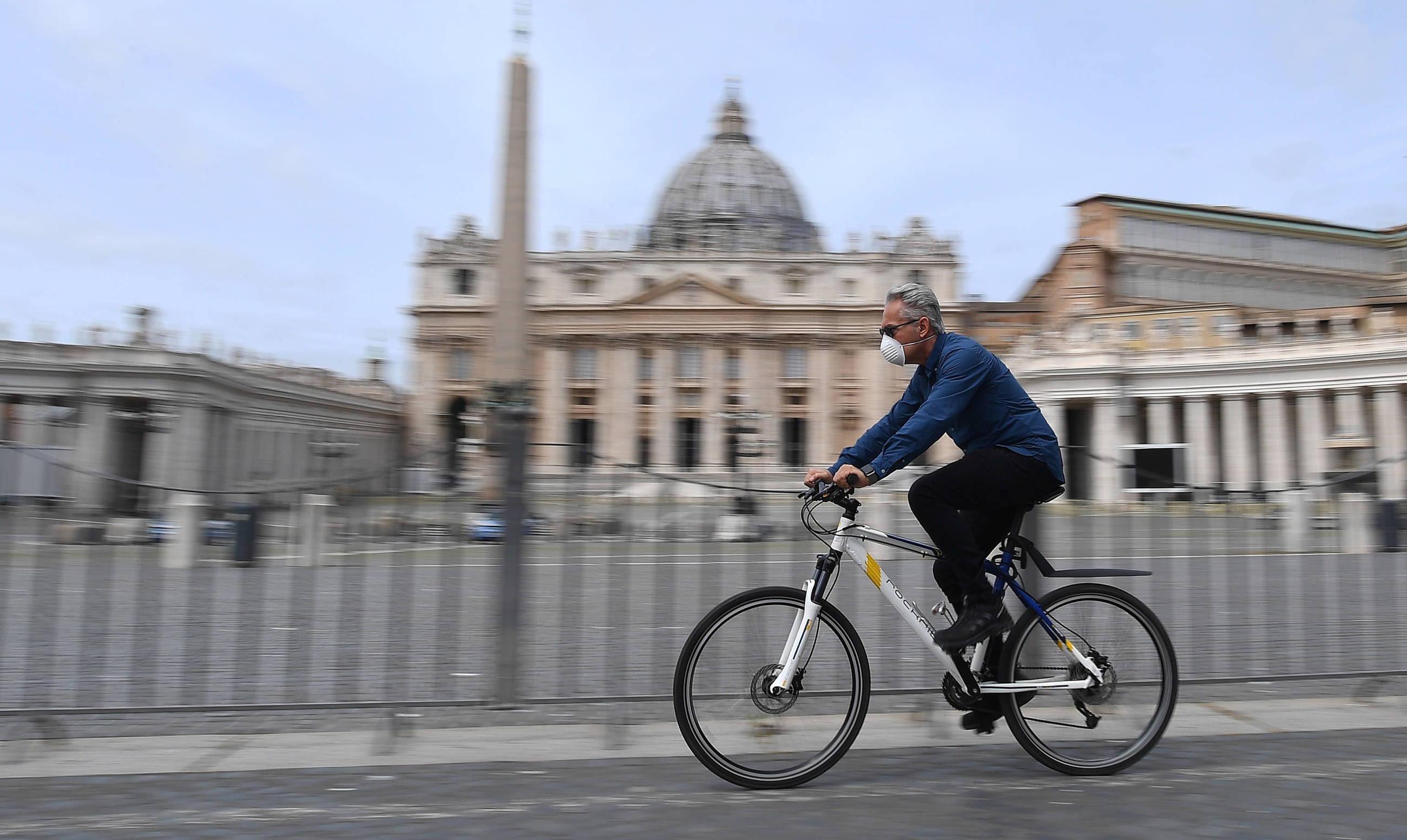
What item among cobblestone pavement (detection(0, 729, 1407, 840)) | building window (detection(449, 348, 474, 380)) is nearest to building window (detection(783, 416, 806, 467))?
building window (detection(449, 348, 474, 380))

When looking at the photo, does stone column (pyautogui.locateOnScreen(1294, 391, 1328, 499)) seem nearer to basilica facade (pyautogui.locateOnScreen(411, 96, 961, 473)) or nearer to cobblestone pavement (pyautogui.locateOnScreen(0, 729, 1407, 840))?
basilica facade (pyautogui.locateOnScreen(411, 96, 961, 473))

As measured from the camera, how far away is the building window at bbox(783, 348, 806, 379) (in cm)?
7975

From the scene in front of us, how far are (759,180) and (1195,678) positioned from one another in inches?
3559

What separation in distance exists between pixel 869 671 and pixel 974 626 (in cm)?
38

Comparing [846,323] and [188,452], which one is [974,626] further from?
[846,323]

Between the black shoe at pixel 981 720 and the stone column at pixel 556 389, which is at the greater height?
the stone column at pixel 556 389

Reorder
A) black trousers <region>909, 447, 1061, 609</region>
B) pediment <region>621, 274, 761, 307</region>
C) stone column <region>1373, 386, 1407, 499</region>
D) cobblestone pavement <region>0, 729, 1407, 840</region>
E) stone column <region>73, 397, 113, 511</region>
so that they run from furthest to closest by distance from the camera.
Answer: pediment <region>621, 274, 761, 307</region> < stone column <region>1373, 386, 1407, 499</region> < stone column <region>73, 397, 113, 511</region> < black trousers <region>909, 447, 1061, 609</region> < cobblestone pavement <region>0, 729, 1407, 840</region>

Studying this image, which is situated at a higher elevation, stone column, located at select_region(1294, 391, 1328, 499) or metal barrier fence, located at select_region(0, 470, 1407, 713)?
stone column, located at select_region(1294, 391, 1328, 499)

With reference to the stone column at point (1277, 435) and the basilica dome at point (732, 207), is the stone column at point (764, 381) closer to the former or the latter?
the basilica dome at point (732, 207)

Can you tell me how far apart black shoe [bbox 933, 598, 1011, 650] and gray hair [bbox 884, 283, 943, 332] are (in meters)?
0.96

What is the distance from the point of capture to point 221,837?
3250 millimetres

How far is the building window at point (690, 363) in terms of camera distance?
260ft

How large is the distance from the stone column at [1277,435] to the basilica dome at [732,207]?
138 feet

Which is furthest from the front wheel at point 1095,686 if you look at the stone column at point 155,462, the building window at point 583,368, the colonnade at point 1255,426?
the building window at point 583,368
